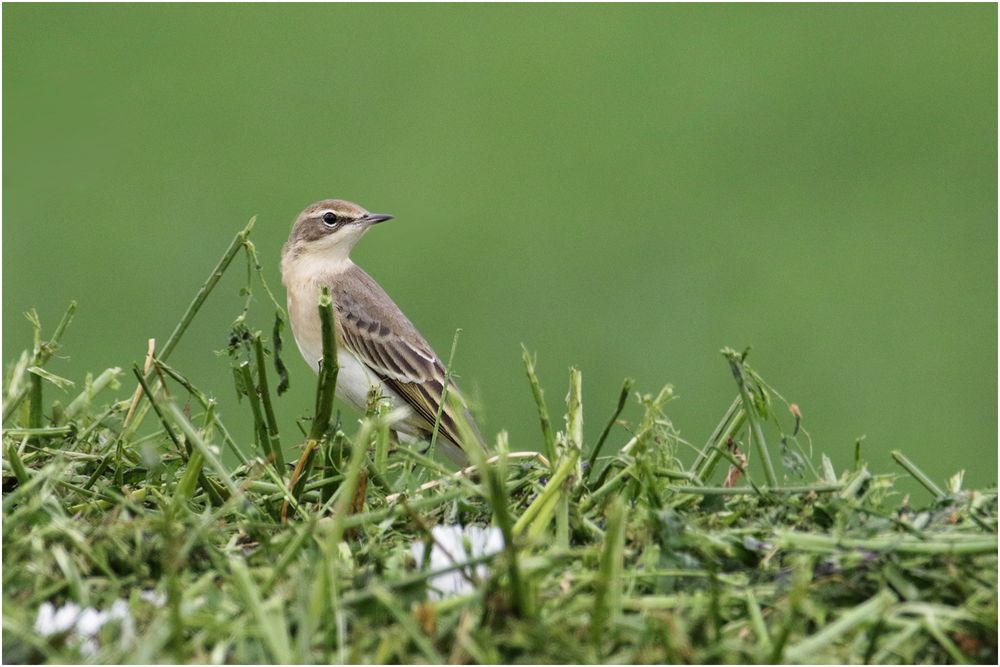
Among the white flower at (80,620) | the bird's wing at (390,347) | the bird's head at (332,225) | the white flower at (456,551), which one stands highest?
the bird's head at (332,225)

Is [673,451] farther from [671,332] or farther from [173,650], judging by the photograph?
[671,332]

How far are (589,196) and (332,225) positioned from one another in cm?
841

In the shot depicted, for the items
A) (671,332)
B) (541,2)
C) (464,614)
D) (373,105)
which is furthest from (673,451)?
(541,2)

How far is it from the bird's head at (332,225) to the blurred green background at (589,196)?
2.57 meters

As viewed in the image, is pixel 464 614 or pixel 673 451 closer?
pixel 464 614

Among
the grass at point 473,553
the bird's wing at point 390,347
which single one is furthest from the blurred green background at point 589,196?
the grass at point 473,553

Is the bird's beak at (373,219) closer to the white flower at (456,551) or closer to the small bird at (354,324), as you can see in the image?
the small bird at (354,324)

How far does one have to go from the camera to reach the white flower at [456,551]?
12.3 feet

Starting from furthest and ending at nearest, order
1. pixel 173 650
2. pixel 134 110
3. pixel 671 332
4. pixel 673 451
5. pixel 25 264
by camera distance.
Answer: pixel 134 110 < pixel 25 264 < pixel 671 332 < pixel 673 451 < pixel 173 650

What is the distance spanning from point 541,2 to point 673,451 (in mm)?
18549

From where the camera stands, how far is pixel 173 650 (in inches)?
135

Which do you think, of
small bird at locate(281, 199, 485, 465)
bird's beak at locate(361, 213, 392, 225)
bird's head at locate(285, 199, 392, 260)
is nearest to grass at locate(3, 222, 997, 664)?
small bird at locate(281, 199, 485, 465)

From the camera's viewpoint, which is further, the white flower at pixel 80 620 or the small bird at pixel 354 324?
the small bird at pixel 354 324

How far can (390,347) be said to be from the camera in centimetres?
891
